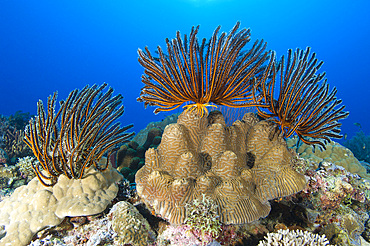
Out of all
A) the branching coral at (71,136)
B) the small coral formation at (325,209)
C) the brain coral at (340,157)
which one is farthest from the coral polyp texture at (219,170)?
the brain coral at (340,157)

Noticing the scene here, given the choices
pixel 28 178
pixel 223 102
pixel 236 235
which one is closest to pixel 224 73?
pixel 223 102

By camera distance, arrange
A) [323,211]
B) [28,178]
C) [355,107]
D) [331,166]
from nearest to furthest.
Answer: [323,211], [331,166], [28,178], [355,107]

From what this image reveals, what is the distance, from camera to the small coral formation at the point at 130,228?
9.11 feet

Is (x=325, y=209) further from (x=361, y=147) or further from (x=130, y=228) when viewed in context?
(x=361, y=147)

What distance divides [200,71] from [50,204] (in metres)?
3.31

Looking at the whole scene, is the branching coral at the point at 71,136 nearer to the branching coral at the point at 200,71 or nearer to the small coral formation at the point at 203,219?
the branching coral at the point at 200,71

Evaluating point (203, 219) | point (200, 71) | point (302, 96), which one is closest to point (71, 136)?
point (200, 71)

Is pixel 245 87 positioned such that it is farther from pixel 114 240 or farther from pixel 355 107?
pixel 355 107

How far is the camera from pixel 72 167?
10.8 ft

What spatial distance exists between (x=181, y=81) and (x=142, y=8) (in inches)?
5242

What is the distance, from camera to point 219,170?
3219mm

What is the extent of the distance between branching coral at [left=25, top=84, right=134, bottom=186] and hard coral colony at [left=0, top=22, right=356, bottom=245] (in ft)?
0.06

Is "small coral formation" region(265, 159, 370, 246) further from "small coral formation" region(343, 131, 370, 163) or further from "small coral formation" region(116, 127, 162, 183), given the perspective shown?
"small coral formation" region(343, 131, 370, 163)

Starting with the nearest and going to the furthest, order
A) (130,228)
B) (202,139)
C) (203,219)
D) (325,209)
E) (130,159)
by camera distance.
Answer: (203,219) → (130,228) → (202,139) → (325,209) → (130,159)
